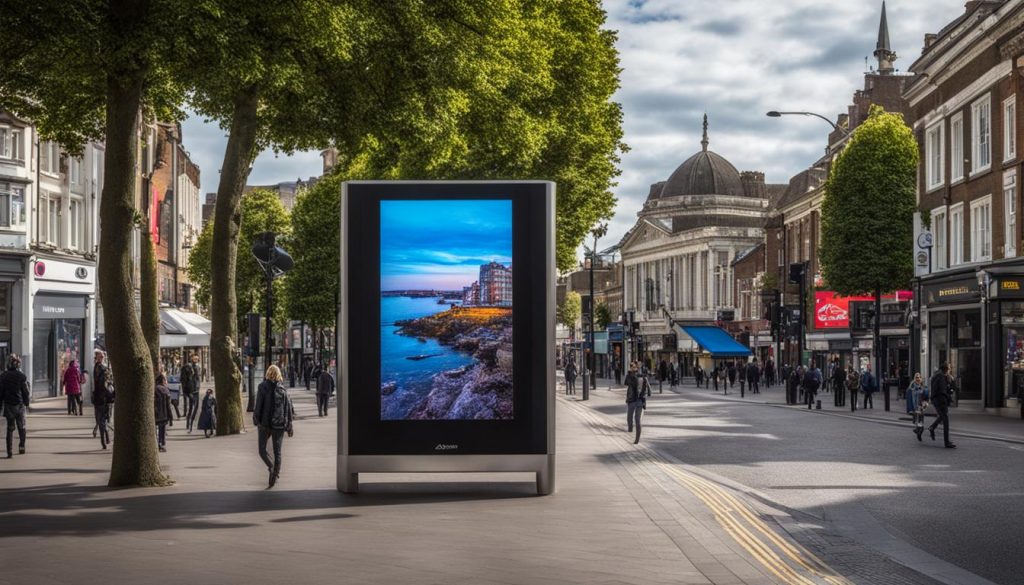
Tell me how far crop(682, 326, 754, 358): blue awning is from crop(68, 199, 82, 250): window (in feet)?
105

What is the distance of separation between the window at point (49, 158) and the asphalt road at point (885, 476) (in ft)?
80.3

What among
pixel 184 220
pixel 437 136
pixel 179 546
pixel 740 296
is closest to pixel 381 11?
pixel 437 136

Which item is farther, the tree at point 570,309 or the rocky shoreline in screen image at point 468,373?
the tree at point 570,309

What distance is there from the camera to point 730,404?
163ft

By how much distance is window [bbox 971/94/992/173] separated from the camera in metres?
40.5

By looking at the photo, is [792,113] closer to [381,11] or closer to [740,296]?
[381,11]

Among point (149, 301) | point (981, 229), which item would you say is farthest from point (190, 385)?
point (981, 229)

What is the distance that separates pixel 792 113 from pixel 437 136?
83.6 feet

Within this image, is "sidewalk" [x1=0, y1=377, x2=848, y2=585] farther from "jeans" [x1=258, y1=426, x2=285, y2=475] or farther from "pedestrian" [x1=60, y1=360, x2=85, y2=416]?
"pedestrian" [x1=60, y1=360, x2=85, y2=416]

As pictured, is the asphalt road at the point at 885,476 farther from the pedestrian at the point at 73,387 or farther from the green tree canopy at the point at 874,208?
the green tree canopy at the point at 874,208

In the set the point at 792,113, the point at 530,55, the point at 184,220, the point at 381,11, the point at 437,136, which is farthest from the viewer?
the point at 184,220

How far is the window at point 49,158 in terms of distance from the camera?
4612cm

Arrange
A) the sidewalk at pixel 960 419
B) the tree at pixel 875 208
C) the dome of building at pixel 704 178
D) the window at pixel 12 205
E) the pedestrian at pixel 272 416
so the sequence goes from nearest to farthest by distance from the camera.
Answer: the pedestrian at pixel 272 416
the sidewalk at pixel 960 419
the window at pixel 12 205
the tree at pixel 875 208
the dome of building at pixel 704 178

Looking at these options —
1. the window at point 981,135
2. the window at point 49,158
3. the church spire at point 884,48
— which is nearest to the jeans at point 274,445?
the window at point 981,135
